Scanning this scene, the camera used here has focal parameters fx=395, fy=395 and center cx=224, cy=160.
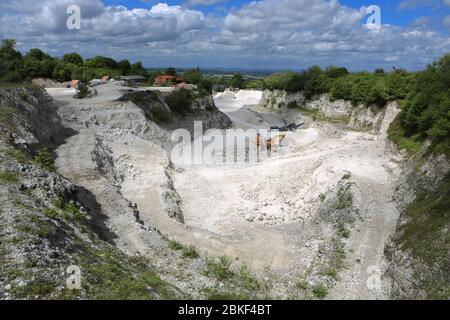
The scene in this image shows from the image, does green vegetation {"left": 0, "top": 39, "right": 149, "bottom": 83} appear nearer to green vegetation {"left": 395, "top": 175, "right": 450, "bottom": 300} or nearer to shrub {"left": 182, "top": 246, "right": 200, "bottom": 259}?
shrub {"left": 182, "top": 246, "right": 200, "bottom": 259}

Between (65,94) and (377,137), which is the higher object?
(65,94)

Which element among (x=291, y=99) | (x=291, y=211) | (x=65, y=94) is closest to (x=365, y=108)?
(x=291, y=99)

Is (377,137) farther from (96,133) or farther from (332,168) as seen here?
(96,133)

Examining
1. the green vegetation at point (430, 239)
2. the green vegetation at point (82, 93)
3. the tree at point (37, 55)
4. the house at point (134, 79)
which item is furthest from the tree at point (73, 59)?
the green vegetation at point (430, 239)

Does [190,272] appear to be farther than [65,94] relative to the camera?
No

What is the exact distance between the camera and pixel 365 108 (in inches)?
2298

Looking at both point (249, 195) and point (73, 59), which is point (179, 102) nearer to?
point (249, 195)

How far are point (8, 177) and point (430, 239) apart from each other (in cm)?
2226

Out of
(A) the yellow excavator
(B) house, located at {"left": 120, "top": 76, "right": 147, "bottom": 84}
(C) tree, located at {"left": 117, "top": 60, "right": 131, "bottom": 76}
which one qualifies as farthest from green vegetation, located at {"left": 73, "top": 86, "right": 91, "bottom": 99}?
(C) tree, located at {"left": 117, "top": 60, "right": 131, "bottom": 76}

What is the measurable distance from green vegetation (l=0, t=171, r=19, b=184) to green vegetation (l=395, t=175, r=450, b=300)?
68.2 ft

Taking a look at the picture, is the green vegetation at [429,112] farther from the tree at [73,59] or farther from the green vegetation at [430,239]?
the tree at [73,59]

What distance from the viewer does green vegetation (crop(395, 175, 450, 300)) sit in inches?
688

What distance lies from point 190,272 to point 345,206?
45.7 feet
